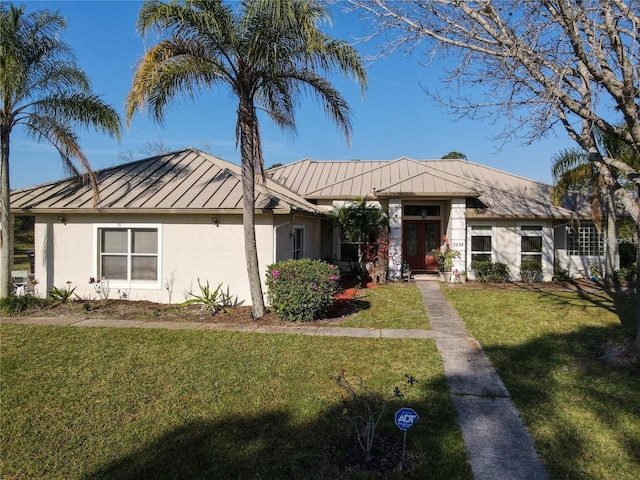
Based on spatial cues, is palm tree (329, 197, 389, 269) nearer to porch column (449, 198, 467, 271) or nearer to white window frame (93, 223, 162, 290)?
porch column (449, 198, 467, 271)

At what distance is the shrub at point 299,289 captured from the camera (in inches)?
359

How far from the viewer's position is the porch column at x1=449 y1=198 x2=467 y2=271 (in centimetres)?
1561

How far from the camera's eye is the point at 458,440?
4.11m

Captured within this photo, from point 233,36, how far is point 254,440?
24.8ft

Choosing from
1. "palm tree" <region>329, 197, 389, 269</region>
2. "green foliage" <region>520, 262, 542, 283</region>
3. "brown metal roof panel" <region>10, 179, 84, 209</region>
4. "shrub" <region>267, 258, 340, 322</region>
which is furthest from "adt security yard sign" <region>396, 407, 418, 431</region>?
"green foliage" <region>520, 262, 542, 283</region>

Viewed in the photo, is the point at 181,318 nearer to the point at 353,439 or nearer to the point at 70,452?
the point at 70,452

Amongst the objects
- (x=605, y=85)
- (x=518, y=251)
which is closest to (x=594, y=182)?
(x=518, y=251)

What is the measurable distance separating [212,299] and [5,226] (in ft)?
18.0

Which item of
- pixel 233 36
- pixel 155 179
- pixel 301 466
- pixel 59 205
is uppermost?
pixel 233 36

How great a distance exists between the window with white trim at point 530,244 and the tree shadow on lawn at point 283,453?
563 inches

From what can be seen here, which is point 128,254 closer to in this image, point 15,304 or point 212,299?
point 15,304

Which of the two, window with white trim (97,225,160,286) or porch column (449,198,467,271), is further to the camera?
porch column (449,198,467,271)

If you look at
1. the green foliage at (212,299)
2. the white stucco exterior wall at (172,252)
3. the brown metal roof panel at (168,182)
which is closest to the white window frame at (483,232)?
the white stucco exterior wall at (172,252)

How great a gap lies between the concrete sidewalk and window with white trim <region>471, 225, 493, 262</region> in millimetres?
9775
